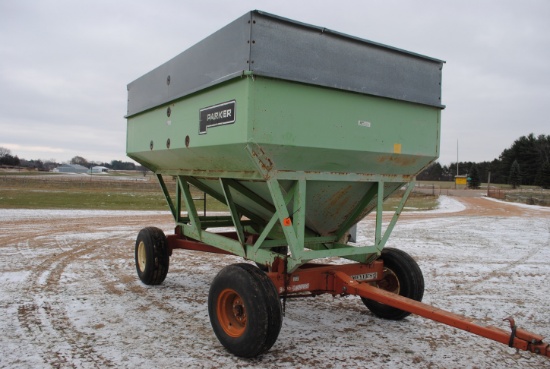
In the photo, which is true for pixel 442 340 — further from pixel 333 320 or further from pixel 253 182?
pixel 253 182

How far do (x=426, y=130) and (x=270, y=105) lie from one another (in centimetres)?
202

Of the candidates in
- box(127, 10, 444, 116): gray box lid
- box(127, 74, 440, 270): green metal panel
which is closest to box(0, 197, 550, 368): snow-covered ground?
box(127, 74, 440, 270): green metal panel

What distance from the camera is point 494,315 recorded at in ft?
17.6

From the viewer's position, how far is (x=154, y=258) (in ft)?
20.7

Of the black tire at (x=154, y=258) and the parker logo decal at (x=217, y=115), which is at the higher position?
the parker logo decal at (x=217, y=115)

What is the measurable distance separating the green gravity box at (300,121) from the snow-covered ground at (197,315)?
2.87ft

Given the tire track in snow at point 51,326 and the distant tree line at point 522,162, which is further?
the distant tree line at point 522,162

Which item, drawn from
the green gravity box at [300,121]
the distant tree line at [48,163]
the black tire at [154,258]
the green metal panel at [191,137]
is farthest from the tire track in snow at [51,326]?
the distant tree line at [48,163]

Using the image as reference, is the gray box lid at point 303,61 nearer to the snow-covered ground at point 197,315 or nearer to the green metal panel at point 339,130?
the green metal panel at point 339,130

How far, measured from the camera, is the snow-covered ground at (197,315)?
3.95 metres

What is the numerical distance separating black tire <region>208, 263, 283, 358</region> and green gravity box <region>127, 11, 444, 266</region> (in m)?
0.50

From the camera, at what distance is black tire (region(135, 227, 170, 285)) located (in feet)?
20.7

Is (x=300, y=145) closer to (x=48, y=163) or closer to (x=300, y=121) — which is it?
(x=300, y=121)

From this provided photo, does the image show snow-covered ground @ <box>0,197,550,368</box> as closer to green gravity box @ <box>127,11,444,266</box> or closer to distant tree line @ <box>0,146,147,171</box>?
green gravity box @ <box>127,11,444,266</box>
